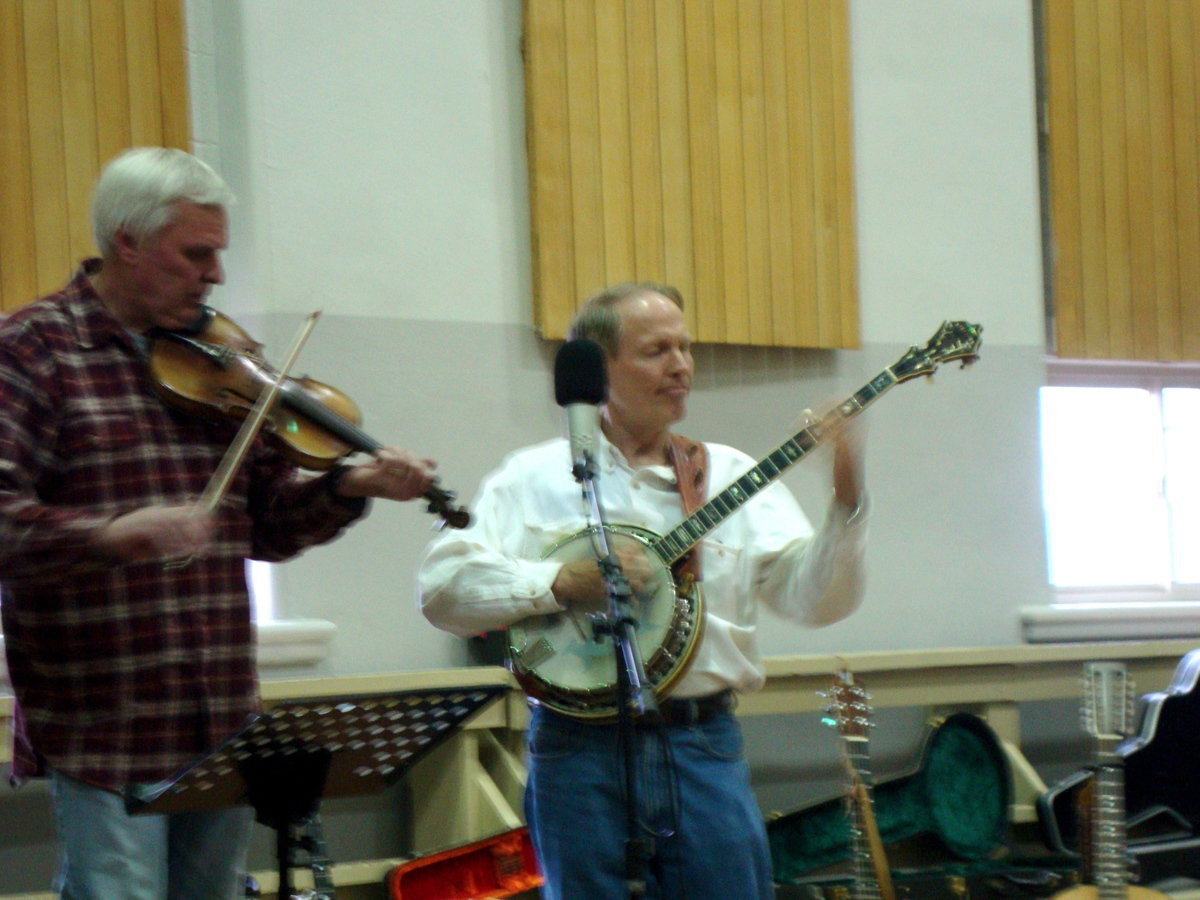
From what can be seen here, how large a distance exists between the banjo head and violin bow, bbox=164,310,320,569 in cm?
61

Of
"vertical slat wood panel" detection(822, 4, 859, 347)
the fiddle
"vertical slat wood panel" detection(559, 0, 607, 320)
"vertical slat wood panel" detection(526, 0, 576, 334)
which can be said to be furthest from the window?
the fiddle

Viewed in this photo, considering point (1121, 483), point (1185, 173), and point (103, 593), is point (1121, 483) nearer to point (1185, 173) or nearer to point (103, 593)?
point (1185, 173)

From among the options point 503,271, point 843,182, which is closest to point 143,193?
point 503,271

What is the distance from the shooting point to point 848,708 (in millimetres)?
3686

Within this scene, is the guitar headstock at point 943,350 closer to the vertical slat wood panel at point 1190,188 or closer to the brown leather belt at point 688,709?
the brown leather belt at point 688,709

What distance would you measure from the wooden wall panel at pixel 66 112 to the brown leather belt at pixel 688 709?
89.7 inches

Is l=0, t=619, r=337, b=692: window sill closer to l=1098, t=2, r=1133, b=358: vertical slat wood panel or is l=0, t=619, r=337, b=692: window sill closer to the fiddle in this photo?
the fiddle

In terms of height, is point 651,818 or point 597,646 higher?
point 597,646

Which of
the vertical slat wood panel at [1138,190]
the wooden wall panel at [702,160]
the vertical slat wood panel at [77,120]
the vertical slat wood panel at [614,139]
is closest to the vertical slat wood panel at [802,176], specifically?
the wooden wall panel at [702,160]

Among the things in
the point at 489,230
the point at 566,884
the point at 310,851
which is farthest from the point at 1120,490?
the point at 310,851

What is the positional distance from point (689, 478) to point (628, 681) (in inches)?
26.2

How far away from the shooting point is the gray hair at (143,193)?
7.18ft

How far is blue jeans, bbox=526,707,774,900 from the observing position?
2438 millimetres

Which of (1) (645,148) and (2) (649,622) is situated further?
(1) (645,148)
